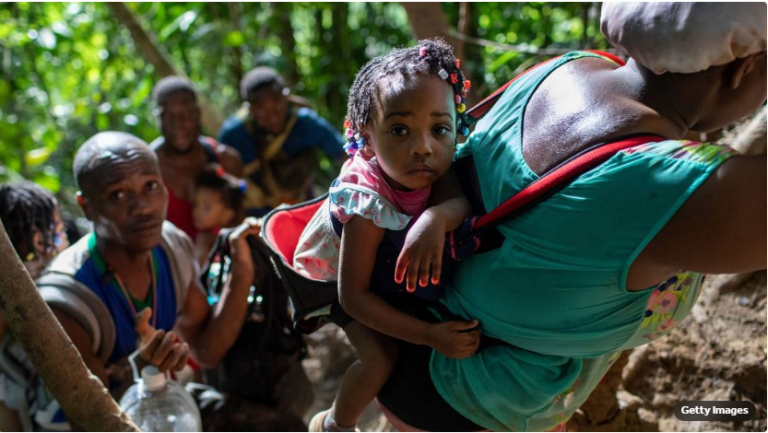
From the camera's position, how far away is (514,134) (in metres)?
1.55

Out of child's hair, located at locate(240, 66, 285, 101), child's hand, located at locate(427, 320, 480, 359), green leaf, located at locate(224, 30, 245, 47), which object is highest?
green leaf, located at locate(224, 30, 245, 47)

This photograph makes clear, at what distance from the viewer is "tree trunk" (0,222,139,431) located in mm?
1746

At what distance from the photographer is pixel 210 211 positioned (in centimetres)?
423

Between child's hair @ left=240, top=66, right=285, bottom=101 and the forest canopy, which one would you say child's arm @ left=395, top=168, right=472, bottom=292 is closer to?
child's hair @ left=240, top=66, right=285, bottom=101

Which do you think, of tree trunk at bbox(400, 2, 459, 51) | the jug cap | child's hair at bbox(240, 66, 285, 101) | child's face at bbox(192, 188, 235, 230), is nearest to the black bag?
the jug cap

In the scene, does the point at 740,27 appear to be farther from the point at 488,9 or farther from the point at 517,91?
the point at 488,9

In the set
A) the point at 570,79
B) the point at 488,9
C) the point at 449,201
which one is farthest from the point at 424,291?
the point at 488,9

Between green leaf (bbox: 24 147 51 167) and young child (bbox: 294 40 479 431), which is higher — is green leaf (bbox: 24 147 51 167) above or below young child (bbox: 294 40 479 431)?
below

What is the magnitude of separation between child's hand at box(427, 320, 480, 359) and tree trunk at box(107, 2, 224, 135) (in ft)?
12.8

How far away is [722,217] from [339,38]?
5584mm

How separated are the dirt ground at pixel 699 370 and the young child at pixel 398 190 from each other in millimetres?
1323

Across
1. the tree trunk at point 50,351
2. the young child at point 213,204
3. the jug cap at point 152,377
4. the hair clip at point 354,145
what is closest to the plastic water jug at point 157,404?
the jug cap at point 152,377

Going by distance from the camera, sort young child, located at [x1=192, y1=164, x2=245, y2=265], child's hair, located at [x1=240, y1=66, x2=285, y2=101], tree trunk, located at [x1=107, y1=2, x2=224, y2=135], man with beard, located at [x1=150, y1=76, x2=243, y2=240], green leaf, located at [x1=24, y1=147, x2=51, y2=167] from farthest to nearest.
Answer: green leaf, located at [x1=24, y1=147, x2=51, y2=167], tree trunk, located at [x1=107, y1=2, x2=224, y2=135], child's hair, located at [x1=240, y1=66, x2=285, y2=101], man with beard, located at [x1=150, y1=76, x2=243, y2=240], young child, located at [x1=192, y1=164, x2=245, y2=265]

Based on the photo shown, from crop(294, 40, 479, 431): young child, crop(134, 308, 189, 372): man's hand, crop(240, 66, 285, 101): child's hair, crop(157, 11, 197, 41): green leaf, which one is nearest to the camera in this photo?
crop(294, 40, 479, 431): young child
